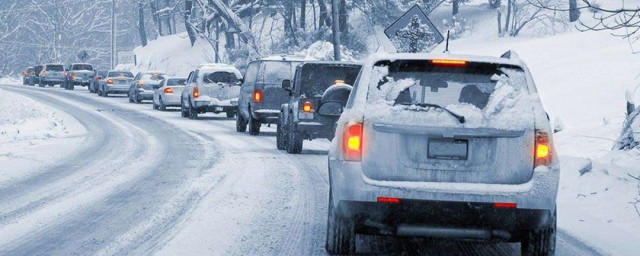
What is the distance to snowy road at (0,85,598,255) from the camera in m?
7.91

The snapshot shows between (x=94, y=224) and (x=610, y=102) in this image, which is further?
(x=610, y=102)

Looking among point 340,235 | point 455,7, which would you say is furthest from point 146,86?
point 340,235

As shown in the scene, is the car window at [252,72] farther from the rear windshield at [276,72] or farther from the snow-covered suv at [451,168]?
the snow-covered suv at [451,168]

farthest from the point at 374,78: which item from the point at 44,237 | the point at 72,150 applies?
the point at 72,150

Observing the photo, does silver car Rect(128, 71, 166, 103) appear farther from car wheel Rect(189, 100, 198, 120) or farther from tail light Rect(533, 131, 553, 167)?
tail light Rect(533, 131, 553, 167)

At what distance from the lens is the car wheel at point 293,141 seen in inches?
691

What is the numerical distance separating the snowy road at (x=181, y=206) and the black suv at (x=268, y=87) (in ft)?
7.67

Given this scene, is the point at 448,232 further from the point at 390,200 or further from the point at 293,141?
the point at 293,141

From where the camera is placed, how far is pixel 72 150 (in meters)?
18.6

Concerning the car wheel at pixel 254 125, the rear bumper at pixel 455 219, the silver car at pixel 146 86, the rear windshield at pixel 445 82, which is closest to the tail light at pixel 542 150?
the rear bumper at pixel 455 219

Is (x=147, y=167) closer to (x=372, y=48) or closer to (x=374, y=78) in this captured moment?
(x=374, y=78)

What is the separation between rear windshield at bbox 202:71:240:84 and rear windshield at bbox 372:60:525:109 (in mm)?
22513

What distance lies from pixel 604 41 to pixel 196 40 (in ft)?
148

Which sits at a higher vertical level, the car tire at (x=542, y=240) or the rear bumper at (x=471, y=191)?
the rear bumper at (x=471, y=191)
